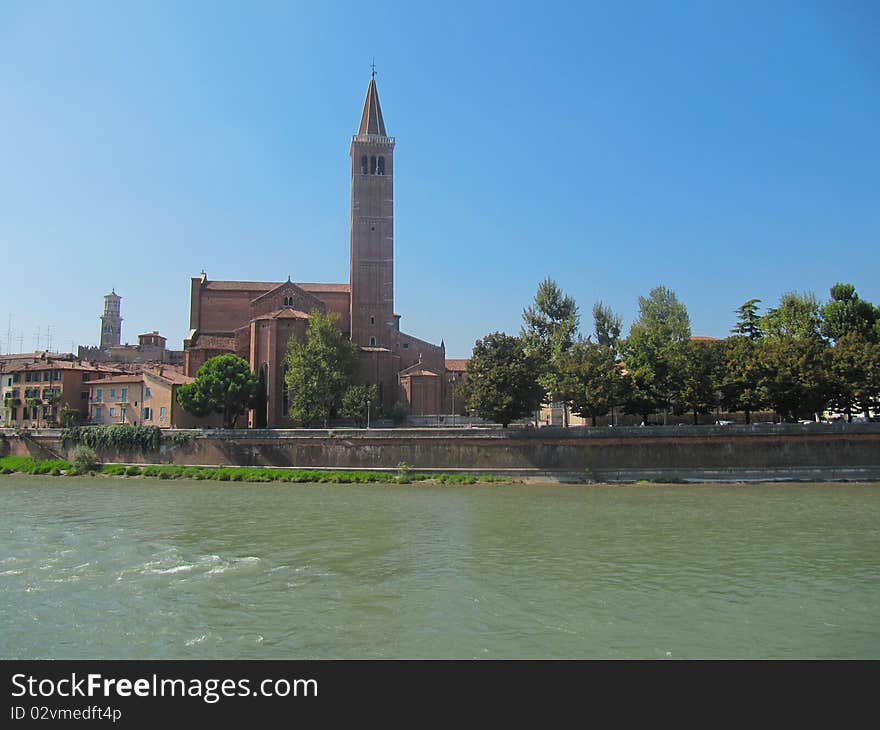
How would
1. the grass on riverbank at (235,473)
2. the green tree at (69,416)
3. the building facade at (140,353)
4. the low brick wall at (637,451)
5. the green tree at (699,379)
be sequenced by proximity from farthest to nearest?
1. the building facade at (140,353)
2. the green tree at (69,416)
3. the green tree at (699,379)
4. the grass on riverbank at (235,473)
5. the low brick wall at (637,451)

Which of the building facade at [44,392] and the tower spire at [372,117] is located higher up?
the tower spire at [372,117]

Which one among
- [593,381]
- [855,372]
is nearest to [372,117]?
[593,381]

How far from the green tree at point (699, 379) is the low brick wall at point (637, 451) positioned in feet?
13.8

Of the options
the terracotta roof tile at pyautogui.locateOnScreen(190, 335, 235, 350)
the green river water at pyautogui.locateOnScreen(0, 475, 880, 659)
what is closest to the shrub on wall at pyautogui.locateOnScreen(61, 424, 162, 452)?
the terracotta roof tile at pyautogui.locateOnScreen(190, 335, 235, 350)

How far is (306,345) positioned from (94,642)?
47772mm

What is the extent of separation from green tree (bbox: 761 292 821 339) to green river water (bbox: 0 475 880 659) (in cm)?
2397

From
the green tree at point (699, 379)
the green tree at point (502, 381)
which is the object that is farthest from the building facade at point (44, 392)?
the green tree at point (699, 379)

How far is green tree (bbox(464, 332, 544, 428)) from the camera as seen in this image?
47.4 meters

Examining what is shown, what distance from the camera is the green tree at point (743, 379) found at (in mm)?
47219

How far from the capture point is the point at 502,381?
156ft

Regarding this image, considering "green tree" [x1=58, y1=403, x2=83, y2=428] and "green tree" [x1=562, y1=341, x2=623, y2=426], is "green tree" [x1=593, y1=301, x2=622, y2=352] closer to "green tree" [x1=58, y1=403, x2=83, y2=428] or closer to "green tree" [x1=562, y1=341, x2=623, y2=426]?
"green tree" [x1=562, y1=341, x2=623, y2=426]

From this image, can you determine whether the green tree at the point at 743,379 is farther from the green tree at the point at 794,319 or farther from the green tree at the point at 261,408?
the green tree at the point at 261,408

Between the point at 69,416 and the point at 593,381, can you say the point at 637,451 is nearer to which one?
the point at 593,381
